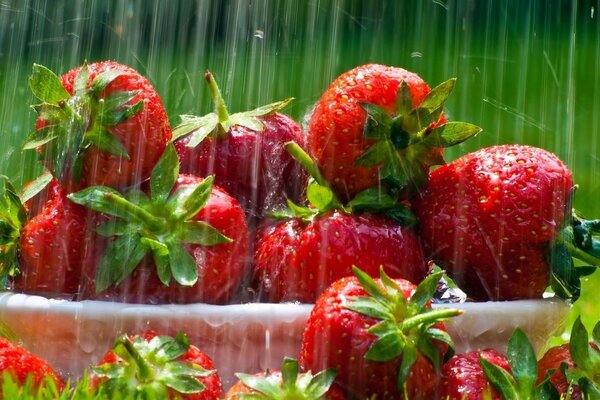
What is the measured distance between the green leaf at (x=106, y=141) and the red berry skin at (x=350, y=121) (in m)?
0.23

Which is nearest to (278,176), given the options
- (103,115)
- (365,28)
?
(103,115)

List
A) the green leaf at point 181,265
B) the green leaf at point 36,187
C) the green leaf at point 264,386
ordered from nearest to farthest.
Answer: the green leaf at point 264,386 < the green leaf at point 181,265 < the green leaf at point 36,187

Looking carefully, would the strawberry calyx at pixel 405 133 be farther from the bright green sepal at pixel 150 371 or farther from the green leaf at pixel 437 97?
the bright green sepal at pixel 150 371

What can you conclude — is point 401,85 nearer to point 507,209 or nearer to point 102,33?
point 507,209

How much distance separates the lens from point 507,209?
129 cm

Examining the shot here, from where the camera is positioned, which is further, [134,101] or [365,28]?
[365,28]

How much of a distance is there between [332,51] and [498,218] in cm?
350

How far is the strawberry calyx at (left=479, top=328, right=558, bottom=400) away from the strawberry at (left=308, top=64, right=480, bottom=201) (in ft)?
0.82

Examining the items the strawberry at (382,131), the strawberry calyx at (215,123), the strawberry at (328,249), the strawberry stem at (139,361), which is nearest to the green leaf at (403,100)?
A: the strawberry at (382,131)

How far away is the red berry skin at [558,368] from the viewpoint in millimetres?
1140

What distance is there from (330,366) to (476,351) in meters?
0.18

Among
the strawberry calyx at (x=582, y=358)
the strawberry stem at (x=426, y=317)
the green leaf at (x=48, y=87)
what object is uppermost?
the green leaf at (x=48, y=87)

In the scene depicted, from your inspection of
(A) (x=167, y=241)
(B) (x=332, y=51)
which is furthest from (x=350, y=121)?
(B) (x=332, y=51)

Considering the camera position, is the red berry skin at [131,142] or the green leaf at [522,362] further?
the red berry skin at [131,142]
